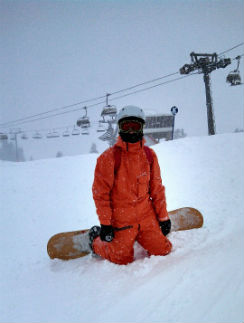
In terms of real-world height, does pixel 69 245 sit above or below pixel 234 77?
below

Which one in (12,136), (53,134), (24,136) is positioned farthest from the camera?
(24,136)

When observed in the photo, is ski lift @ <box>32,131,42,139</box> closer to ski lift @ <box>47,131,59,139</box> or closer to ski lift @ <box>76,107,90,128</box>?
ski lift @ <box>47,131,59,139</box>

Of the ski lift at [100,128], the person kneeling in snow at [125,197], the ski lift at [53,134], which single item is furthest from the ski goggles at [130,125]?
the ski lift at [53,134]

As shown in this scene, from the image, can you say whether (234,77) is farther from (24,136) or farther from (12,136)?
(12,136)

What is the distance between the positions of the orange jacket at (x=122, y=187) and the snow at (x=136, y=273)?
1.83ft

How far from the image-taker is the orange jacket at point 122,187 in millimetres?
2789

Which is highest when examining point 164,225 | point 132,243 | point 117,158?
point 117,158

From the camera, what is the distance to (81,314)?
192 cm

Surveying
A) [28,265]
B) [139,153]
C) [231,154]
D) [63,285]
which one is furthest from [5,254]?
[231,154]

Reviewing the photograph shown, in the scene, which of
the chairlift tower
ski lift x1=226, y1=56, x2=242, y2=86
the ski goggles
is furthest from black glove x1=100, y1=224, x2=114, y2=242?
ski lift x1=226, y1=56, x2=242, y2=86

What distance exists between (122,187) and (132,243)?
0.71m

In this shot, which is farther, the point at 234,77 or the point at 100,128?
the point at 100,128

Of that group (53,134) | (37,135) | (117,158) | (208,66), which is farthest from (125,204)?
(37,135)

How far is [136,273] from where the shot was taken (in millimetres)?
2439
